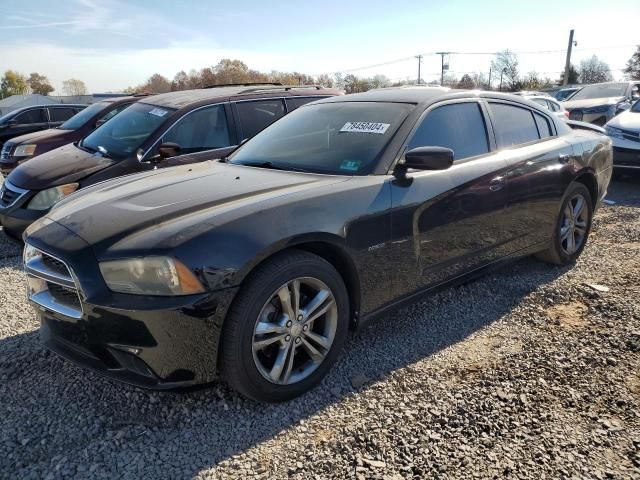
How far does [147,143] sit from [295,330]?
3460 millimetres

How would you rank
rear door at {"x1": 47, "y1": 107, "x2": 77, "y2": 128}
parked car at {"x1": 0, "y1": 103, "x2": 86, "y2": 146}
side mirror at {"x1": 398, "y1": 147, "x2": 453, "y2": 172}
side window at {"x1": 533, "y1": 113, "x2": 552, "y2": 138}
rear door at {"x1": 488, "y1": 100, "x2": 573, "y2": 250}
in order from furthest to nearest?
rear door at {"x1": 47, "y1": 107, "x2": 77, "y2": 128} → parked car at {"x1": 0, "y1": 103, "x2": 86, "y2": 146} → side window at {"x1": 533, "y1": 113, "x2": 552, "y2": 138} → rear door at {"x1": 488, "y1": 100, "x2": 573, "y2": 250} → side mirror at {"x1": 398, "y1": 147, "x2": 453, "y2": 172}

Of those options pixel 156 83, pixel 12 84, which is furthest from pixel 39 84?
pixel 156 83

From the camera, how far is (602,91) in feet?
48.8

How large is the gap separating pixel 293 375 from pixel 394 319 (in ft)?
3.82

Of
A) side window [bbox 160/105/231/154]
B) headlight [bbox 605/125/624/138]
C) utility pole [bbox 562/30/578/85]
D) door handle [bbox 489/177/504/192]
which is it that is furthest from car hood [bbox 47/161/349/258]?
utility pole [bbox 562/30/578/85]

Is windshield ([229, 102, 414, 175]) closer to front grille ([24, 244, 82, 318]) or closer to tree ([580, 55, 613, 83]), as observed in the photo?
front grille ([24, 244, 82, 318])

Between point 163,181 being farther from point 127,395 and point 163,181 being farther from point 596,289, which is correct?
point 596,289

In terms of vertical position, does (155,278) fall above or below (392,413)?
above

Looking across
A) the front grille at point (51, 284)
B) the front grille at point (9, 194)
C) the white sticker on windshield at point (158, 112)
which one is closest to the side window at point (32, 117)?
the front grille at point (9, 194)

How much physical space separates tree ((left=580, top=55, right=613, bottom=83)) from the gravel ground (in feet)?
227

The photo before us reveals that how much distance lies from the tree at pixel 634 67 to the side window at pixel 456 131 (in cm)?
7477

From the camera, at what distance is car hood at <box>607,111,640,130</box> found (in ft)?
26.0

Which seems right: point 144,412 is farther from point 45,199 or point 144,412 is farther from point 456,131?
point 45,199

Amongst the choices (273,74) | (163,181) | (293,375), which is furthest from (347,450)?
(273,74)
